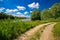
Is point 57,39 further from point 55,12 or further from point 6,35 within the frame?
point 55,12

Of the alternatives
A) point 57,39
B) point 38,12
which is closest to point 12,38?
point 57,39

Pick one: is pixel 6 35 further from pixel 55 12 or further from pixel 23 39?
pixel 55 12

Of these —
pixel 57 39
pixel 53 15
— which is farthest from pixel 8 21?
pixel 53 15

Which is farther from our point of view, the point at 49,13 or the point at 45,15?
the point at 45,15

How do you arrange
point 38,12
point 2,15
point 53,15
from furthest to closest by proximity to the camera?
1. point 38,12
2. point 53,15
3. point 2,15

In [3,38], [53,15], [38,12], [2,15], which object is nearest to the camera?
[3,38]

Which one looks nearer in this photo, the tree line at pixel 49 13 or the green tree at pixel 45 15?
the tree line at pixel 49 13

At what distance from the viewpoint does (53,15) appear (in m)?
64.2

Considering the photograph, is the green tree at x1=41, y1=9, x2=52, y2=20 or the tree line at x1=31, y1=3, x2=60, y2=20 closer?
the tree line at x1=31, y1=3, x2=60, y2=20

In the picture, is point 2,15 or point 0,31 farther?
point 2,15

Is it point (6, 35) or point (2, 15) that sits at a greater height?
point (2, 15)

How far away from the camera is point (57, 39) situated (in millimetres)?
10875

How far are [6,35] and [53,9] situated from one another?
59082 millimetres

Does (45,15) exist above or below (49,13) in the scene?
below
